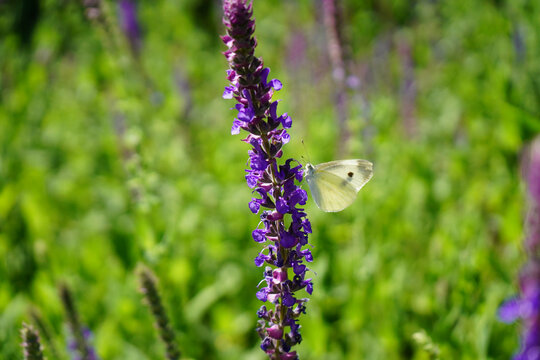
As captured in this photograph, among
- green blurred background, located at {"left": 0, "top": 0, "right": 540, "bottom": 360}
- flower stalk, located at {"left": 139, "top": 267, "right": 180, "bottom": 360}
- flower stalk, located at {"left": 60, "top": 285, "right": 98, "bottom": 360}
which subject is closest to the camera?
flower stalk, located at {"left": 139, "top": 267, "right": 180, "bottom": 360}

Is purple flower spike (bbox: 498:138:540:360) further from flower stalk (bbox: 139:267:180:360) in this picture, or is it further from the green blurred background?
flower stalk (bbox: 139:267:180:360)

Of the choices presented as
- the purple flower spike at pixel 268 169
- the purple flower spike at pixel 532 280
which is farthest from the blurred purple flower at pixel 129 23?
the purple flower spike at pixel 532 280

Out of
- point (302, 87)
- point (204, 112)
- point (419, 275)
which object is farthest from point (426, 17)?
point (419, 275)

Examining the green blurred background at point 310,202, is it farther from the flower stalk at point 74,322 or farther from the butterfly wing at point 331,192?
the butterfly wing at point 331,192

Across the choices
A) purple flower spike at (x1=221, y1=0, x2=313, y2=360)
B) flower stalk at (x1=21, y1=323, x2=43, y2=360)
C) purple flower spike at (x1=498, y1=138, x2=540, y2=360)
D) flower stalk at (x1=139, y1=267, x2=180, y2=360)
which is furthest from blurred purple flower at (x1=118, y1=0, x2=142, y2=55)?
purple flower spike at (x1=498, y1=138, x2=540, y2=360)

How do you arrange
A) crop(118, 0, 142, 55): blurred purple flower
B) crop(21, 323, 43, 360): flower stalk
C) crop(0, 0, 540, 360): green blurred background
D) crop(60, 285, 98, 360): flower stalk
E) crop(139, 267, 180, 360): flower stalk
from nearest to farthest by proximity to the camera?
crop(21, 323, 43, 360): flower stalk, crop(139, 267, 180, 360): flower stalk, crop(60, 285, 98, 360): flower stalk, crop(0, 0, 540, 360): green blurred background, crop(118, 0, 142, 55): blurred purple flower

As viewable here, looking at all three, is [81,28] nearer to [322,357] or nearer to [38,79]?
[38,79]

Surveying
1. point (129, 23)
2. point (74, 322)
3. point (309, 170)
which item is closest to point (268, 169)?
point (309, 170)
